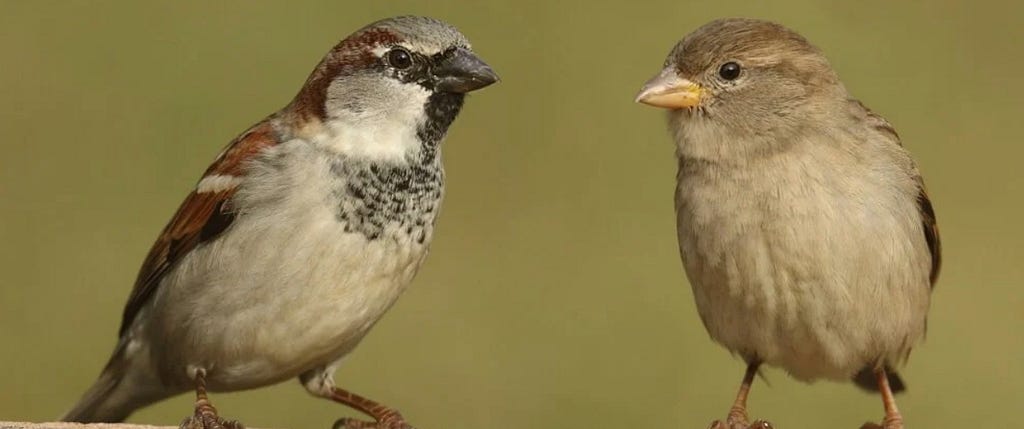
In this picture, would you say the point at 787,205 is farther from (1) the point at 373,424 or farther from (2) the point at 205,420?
(2) the point at 205,420

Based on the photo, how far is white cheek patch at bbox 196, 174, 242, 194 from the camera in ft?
13.6

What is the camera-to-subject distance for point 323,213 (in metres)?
3.98

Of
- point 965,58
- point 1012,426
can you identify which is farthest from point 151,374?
point 965,58

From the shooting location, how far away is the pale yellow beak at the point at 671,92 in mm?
3973

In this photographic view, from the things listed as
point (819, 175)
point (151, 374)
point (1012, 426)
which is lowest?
point (1012, 426)

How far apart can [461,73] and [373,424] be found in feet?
2.71

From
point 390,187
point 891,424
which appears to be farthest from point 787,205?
point 390,187

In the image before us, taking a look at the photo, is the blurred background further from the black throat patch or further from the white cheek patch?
the black throat patch

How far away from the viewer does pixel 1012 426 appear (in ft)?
19.1

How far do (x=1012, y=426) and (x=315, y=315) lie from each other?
102 inches

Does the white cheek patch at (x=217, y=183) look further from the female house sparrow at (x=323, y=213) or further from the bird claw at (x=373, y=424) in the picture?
the bird claw at (x=373, y=424)

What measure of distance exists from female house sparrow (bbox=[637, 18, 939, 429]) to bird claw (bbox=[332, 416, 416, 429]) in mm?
672

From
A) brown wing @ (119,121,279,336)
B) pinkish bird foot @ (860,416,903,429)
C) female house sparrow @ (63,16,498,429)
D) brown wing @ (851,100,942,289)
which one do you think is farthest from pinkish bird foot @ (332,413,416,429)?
brown wing @ (851,100,942,289)

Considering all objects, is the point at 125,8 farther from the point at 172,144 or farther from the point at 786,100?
the point at 786,100
